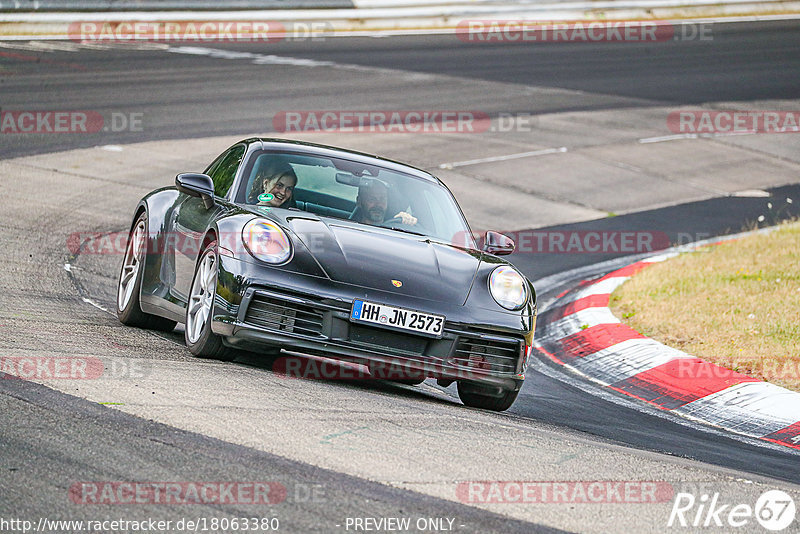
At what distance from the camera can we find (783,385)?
7.73 metres

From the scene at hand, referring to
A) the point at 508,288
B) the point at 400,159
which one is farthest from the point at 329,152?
the point at 400,159

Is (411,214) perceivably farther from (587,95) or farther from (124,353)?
(587,95)

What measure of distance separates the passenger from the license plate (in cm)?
124

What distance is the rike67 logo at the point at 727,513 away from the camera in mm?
4469

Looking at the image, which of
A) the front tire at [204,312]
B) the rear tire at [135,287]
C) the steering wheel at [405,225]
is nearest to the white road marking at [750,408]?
the steering wheel at [405,225]

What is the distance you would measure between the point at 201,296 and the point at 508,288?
1771 mm

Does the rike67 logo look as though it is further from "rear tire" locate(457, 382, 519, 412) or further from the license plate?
"rear tire" locate(457, 382, 519, 412)

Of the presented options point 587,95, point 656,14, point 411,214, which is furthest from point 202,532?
point 656,14

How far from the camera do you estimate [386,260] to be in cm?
661

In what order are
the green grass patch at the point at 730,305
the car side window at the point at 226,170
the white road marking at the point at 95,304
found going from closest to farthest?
the car side window at the point at 226,170 → the green grass patch at the point at 730,305 → the white road marking at the point at 95,304

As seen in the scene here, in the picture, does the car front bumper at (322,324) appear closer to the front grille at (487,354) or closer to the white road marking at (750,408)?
the front grille at (487,354)

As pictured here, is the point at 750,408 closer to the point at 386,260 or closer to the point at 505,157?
the point at 386,260

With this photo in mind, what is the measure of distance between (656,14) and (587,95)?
10430 millimetres

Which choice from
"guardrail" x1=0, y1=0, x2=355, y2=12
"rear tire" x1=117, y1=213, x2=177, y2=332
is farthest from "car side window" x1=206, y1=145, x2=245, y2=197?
"guardrail" x1=0, y1=0, x2=355, y2=12
